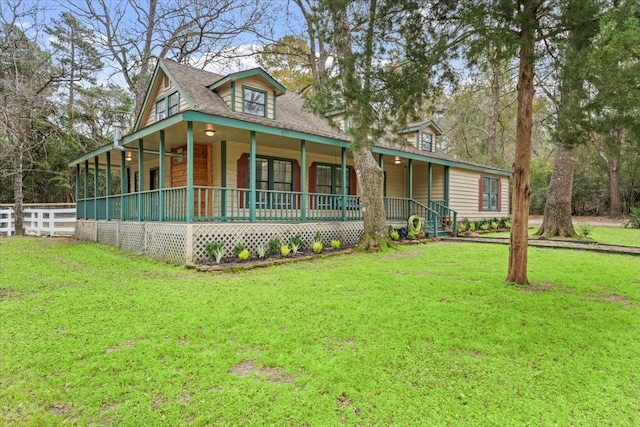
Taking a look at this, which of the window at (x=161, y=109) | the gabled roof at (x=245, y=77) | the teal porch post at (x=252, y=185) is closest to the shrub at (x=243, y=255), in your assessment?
the teal porch post at (x=252, y=185)

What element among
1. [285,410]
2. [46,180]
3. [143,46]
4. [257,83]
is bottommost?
[285,410]

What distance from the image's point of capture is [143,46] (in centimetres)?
2044

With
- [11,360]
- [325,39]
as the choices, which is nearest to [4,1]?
[325,39]

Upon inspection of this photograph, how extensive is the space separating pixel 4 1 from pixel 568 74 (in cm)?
1493

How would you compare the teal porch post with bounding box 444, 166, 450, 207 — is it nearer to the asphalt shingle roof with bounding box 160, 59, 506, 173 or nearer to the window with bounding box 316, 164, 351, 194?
the asphalt shingle roof with bounding box 160, 59, 506, 173

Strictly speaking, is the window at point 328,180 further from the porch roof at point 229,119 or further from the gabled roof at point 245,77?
the gabled roof at point 245,77

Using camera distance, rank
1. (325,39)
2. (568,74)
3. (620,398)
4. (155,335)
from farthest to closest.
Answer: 1. (325,39)
2. (568,74)
3. (155,335)
4. (620,398)

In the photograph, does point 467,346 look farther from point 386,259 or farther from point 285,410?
point 386,259

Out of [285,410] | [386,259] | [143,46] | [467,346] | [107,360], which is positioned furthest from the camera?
[143,46]

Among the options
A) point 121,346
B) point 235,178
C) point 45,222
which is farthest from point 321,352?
point 45,222

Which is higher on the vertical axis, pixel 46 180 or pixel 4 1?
pixel 4 1

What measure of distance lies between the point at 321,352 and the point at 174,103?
11.4m

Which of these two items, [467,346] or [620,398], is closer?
[620,398]

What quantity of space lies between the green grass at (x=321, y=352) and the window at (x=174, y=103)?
7300 mm
